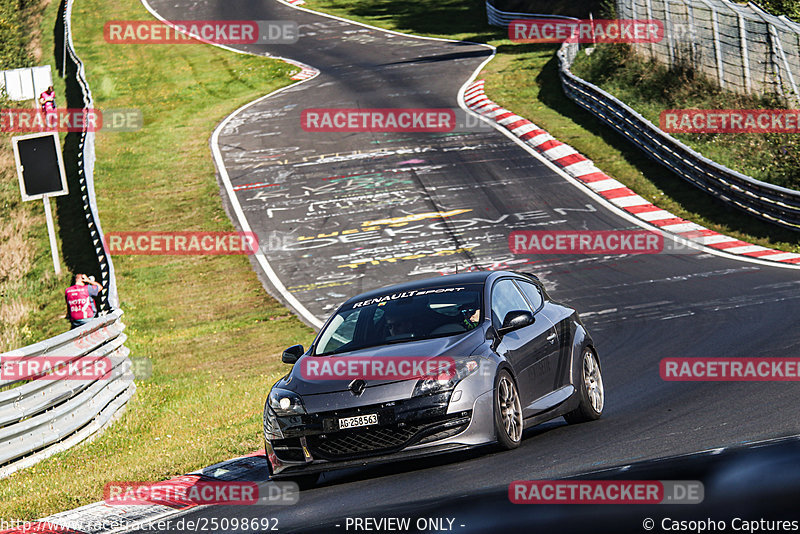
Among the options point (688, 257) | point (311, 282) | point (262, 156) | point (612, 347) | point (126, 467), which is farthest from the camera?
point (262, 156)

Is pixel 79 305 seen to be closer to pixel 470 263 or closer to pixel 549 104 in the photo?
pixel 470 263

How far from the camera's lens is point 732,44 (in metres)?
27.3

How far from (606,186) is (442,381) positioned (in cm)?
1913

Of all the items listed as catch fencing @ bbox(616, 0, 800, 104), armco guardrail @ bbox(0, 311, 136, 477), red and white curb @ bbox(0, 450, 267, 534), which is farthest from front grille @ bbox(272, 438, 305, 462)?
catch fencing @ bbox(616, 0, 800, 104)

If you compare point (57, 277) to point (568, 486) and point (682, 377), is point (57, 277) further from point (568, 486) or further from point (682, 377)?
point (568, 486)

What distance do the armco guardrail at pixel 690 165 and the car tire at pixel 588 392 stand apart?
12.0 metres

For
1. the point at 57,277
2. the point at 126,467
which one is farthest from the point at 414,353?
the point at 57,277

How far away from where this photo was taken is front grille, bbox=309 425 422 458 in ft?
26.0

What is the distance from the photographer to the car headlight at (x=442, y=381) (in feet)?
26.4

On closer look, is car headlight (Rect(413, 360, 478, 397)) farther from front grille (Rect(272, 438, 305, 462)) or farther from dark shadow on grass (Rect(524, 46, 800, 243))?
dark shadow on grass (Rect(524, 46, 800, 243))

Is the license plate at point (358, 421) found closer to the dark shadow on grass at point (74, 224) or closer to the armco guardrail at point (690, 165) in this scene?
the armco guardrail at point (690, 165)

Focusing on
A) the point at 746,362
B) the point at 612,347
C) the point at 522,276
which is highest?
the point at 522,276

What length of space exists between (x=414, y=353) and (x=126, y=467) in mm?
3483

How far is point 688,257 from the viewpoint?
66.1 ft
